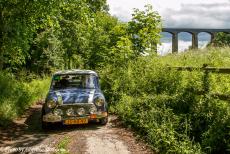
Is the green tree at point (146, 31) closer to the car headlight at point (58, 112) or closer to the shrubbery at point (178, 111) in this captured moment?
the shrubbery at point (178, 111)

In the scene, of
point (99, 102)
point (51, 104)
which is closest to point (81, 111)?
point (99, 102)

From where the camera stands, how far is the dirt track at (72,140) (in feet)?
22.6

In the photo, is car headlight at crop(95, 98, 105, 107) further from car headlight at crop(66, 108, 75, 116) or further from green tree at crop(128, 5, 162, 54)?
green tree at crop(128, 5, 162, 54)

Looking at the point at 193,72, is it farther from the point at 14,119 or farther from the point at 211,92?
the point at 14,119

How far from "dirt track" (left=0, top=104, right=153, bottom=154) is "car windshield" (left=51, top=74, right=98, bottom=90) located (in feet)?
3.83

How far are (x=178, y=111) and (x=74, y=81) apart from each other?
331 centimetres

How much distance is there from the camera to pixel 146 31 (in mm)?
14531

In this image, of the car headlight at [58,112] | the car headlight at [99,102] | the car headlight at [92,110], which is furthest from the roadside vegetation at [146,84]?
the car headlight at [58,112]

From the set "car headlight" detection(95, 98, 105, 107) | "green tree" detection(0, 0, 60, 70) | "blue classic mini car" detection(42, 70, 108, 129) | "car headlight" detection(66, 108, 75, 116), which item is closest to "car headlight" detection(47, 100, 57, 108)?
"blue classic mini car" detection(42, 70, 108, 129)

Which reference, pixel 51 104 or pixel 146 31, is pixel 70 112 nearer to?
pixel 51 104

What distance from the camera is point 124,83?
40.4ft

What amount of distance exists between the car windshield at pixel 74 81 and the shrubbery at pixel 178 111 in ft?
3.89

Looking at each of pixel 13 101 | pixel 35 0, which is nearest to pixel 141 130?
pixel 13 101

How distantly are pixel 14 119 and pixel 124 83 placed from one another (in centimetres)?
400
